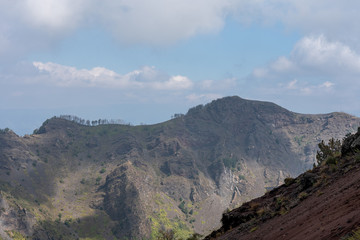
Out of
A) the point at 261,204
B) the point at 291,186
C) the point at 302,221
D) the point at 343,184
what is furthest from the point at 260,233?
the point at 291,186

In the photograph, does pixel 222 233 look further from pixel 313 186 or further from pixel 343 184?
pixel 343 184

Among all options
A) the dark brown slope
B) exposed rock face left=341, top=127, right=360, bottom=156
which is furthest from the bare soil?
exposed rock face left=341, top=127, right=360, bottom=156

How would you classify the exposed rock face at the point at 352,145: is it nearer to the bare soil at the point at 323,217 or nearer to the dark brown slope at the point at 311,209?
the dark brown slope at the point at 311,209

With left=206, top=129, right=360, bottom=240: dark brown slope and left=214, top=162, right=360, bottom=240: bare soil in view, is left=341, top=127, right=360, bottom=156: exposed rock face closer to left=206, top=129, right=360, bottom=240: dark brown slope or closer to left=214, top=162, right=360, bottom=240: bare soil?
left=206, top=129, right=360, bottom=240: dark brown slope

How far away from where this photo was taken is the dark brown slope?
61.8 ft

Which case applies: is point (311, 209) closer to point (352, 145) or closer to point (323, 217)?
point (323, 217)

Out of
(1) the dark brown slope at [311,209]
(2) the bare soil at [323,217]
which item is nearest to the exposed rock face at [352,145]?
(1) the dark brown slope at [311,209]

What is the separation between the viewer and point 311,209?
23.9 meters

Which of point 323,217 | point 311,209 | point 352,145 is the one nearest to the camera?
point 323,217

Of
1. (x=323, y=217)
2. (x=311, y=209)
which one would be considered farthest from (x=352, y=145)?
(x=323, y=217)

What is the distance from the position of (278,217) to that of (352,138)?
12.3m

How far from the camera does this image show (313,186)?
3027cm

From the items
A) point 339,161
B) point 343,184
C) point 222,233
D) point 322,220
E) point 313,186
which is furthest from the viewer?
point 222,233

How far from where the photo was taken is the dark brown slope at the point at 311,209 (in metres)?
18.8
